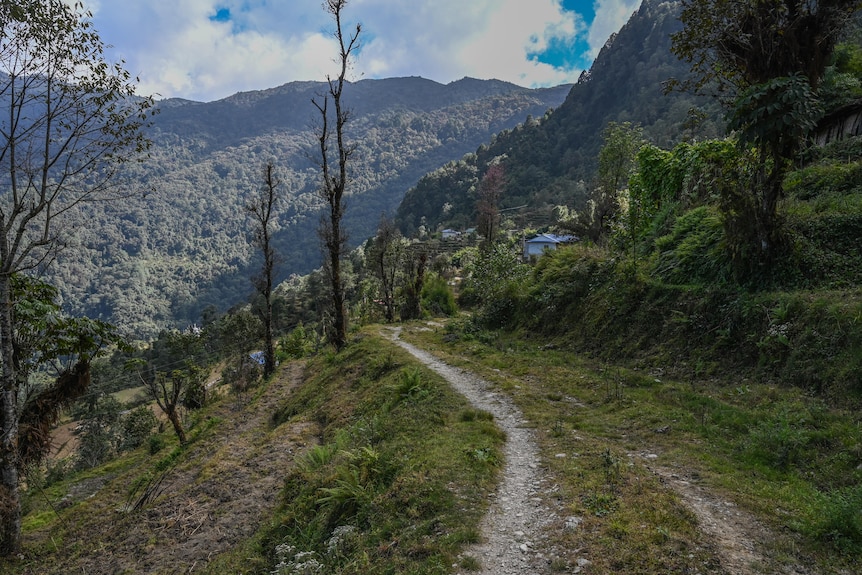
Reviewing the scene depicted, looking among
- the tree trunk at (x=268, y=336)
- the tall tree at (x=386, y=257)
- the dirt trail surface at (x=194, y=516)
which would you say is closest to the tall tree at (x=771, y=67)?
the dirt trail surface at (x=194, y=516)

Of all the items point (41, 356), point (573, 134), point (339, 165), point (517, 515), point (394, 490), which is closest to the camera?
point (517, 515)

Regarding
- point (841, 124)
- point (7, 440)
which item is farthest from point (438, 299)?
point (7, 440)

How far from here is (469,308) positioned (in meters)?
38.8

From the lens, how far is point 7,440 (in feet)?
32.2

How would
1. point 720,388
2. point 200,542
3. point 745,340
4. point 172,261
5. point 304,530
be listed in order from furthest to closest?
point 172,261 → point 745,340 → point 720,388 → point 200,542 → point 304,530

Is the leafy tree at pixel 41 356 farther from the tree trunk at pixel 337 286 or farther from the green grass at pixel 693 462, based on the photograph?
the green grass at pixel 693 462

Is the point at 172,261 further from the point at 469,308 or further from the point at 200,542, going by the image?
the point at 200,542

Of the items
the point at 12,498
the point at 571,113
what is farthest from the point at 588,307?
the point at 571,113

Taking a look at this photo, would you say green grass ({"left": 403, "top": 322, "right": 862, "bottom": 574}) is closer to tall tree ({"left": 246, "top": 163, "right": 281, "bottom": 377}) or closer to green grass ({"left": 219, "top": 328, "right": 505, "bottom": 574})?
green grass ({"left": 219, "top": 328, "right": 505, "bottom": 574})

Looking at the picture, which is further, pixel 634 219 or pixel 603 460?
pixel 634 219

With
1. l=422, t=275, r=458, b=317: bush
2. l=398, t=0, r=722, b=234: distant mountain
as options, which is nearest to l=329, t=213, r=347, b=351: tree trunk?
l=422, t=275, r=458, b=317: bush

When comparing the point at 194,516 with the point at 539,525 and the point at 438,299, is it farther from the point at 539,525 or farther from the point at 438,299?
the point at 438,299

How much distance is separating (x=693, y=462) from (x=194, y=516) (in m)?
9.11

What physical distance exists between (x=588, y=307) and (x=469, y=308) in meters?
23.7
